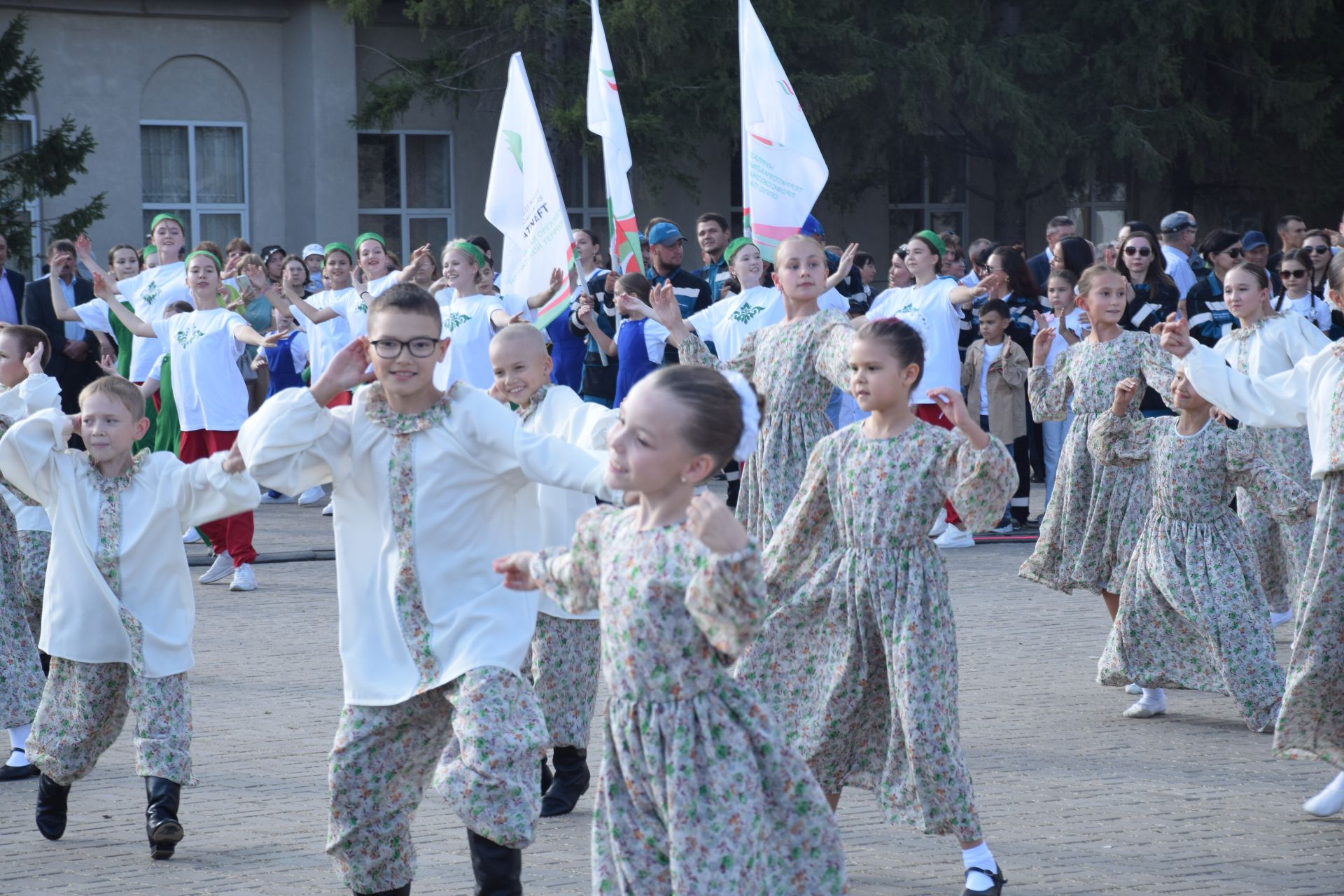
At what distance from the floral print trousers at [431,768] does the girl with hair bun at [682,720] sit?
435mm

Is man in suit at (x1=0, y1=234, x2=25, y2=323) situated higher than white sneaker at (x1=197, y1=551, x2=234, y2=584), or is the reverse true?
man in suit at (x1=0, y1=234, x2=25, y2=323)

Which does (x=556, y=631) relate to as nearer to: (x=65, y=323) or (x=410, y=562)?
(x=410, y=562)

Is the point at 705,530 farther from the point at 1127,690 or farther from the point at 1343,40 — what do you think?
the point at 1343,40

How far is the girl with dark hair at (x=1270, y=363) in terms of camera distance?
8.12 meters

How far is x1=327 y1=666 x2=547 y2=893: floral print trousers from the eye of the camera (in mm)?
4090

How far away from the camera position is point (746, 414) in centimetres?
369

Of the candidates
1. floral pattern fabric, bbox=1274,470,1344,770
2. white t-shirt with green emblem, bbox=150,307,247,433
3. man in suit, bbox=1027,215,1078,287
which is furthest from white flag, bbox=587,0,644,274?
floral pattern fabric, bbox=1274,470,1344,770

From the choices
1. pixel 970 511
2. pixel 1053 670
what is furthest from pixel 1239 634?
pixel 970 511

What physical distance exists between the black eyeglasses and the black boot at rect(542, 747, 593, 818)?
1892 mm

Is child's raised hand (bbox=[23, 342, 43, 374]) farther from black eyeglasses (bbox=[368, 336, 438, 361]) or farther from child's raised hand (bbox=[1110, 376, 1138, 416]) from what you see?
child's raised hand (bbox=[1110, 376, 1138, 416])

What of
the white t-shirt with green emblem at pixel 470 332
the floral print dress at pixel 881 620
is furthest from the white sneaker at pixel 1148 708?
the white t-shirt with green emblem at pixel 470 332

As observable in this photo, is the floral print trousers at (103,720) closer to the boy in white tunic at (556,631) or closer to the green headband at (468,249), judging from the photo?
the boy in white tunic at (556,631)

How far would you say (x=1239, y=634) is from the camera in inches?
264

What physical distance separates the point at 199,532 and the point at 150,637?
22.5 feet
